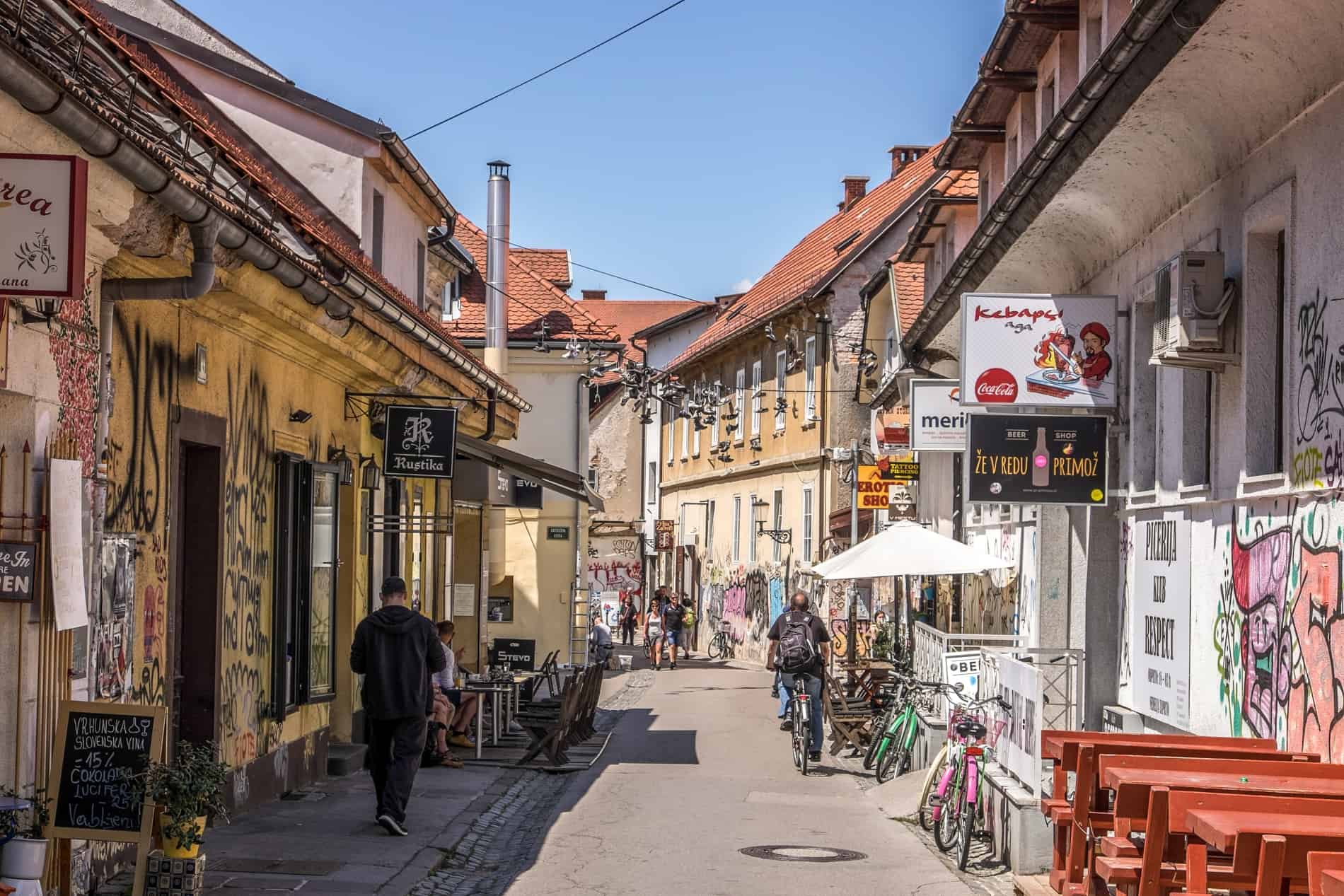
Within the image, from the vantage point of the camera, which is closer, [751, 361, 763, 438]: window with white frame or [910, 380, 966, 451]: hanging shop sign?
[910, 380, 966, 451]: hanging shop sign

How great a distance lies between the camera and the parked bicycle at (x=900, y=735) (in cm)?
1703

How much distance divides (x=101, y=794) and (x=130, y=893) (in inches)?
29.9

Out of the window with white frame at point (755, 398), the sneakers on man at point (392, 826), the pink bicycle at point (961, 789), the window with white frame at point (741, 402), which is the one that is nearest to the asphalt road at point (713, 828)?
the pink bicycle at point (961, 789)

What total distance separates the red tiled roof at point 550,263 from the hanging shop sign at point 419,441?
22311mm

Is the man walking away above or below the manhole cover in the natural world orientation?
below

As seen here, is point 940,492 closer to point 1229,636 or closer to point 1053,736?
point 1229,636

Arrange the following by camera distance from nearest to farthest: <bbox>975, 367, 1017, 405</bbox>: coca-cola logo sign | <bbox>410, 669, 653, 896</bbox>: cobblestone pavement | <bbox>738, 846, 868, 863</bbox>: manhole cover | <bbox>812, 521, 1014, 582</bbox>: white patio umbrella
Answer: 1. <bbox>410, 669, 653, 896</bbox>: cobblestone pavement
2. <bbox>738, 846, 868, 863</bbox>: manhole cover
3. <bbox>975, 367, 1017, 405</bbox>: coca-cola logo sign
4. <bbox>812, 521, 1014, 582</bbox>: white patio umbrella

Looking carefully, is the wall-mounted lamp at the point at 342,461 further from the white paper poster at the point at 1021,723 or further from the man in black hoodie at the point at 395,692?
the white paper poster at the point at 1021,723

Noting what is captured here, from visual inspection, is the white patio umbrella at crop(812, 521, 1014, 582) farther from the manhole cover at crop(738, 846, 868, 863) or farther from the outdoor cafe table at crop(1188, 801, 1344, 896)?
the outdoor cafe table at crop(1188, 801, 1344, 896)

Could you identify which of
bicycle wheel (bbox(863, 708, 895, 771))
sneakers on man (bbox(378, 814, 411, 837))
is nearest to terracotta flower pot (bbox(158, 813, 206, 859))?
sneakers on man (bbox(378, 814, 411, 837))

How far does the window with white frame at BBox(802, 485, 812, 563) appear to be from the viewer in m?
39.9

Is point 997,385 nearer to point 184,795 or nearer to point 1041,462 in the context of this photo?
point 1041,462

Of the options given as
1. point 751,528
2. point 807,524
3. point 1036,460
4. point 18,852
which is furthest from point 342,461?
point 751,528

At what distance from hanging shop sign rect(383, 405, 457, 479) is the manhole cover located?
5.54 metres
